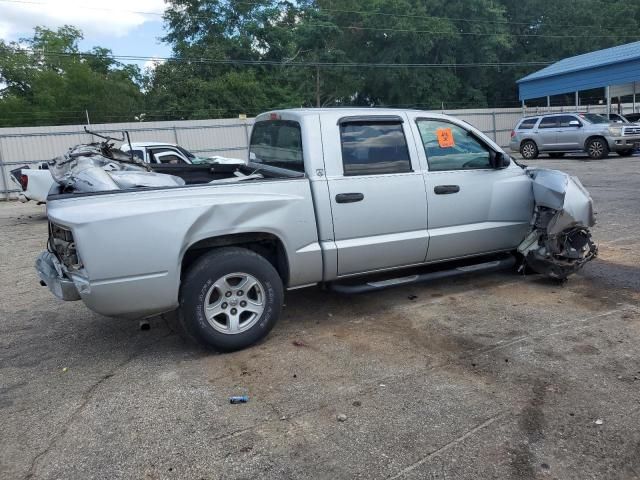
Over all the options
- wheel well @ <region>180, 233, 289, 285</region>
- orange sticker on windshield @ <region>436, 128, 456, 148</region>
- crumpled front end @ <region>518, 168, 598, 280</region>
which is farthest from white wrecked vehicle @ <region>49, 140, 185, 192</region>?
crumpled front end @ <region>518, 168, 598, 280</region>

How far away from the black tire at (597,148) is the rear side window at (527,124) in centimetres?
248

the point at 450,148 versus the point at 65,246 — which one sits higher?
the point at 450,148

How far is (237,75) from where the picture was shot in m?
35.6

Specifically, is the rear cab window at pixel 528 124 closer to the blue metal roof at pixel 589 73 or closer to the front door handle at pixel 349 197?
the blue metal roof at pixel 589 73

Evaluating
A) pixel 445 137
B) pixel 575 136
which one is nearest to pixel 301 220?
pixel 445 137

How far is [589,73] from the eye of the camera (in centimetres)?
2555

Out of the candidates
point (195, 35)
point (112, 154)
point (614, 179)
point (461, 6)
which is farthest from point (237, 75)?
point (112, 154)

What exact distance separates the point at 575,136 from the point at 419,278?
17.7m

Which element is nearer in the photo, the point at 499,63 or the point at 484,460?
the point at 484,460

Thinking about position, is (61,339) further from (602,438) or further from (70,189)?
(602,438)

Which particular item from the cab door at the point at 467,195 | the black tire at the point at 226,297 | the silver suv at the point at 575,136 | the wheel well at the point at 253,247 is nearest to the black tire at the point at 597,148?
the silver suv at the point at 575,136

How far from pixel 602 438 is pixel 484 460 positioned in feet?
2.29

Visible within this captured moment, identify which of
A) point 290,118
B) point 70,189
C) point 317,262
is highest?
point 290,118

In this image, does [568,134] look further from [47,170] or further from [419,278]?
[419,278]
